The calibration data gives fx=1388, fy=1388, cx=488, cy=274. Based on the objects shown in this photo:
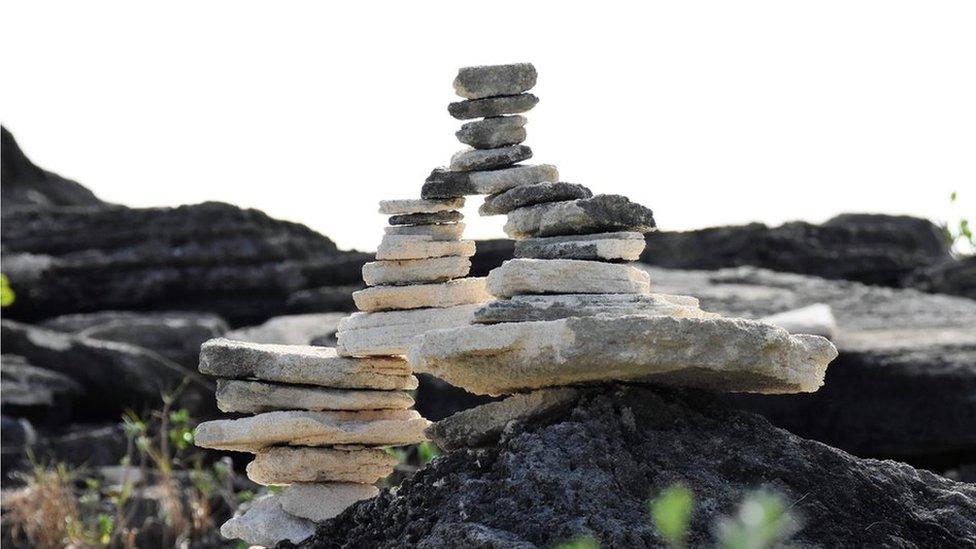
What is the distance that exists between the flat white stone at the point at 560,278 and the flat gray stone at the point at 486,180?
0.70m

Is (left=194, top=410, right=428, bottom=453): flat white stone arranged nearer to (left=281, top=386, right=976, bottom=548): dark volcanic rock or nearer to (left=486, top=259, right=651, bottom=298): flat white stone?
(left=281, top=386, right=976, bottom=548): dark volcanic rock

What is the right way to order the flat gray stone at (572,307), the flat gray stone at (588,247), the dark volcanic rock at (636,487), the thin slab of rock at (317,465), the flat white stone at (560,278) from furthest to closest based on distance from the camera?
the thin slab of rock at (317,465)
the flat gray stone at (588,247)
the flat white stone at (560,278)
the flat gray stone at (572,307)
the dark volcanic rock at (636,487)

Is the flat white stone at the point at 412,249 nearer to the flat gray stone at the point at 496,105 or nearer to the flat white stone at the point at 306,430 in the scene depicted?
the flat gray stone at the point at 496,105

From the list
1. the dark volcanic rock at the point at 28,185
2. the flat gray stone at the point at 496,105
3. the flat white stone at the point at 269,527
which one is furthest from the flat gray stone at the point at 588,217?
the dark volcanic rock at the point at 28,185

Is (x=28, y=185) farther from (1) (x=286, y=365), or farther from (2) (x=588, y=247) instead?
(2) (x=588, y=247)

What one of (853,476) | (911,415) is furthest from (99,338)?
(853,476)

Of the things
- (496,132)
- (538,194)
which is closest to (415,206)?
(496,132)

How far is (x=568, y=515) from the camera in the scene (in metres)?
4.35

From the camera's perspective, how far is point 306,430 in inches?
234

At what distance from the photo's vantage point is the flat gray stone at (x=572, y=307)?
4898mm

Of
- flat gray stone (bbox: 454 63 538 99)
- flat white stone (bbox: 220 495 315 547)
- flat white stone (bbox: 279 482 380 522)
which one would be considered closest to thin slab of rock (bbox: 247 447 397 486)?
flat white stone (bbox: 279 482 380 522)

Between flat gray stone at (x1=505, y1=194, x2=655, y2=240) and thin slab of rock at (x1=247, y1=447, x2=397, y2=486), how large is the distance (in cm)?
141

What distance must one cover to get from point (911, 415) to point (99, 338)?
7.00 meters

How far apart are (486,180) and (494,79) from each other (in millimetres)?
442
